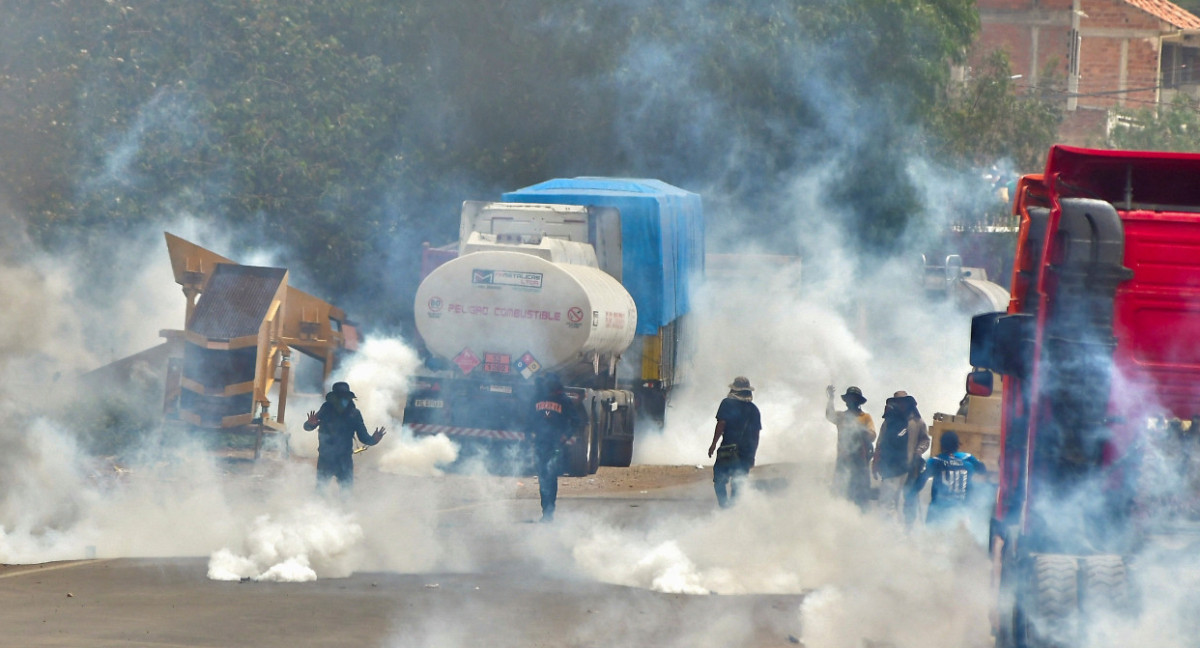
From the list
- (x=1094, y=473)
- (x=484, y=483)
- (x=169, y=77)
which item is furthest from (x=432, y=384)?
(x=1094, y=473)

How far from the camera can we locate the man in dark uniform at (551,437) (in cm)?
1295

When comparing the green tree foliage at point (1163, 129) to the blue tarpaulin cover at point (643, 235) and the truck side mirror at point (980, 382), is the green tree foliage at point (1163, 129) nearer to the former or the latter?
the blue tarpaulin cover at point (643, 235)

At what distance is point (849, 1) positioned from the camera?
24703 millimetres

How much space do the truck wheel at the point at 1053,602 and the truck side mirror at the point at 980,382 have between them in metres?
1.84

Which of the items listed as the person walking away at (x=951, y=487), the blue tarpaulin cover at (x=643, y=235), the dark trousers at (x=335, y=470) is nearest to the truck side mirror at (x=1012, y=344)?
the person walking away at (x=951, y=487)

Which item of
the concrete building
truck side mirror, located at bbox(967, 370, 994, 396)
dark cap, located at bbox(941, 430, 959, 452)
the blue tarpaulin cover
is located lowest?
dark cap, located at bbox(941, 430, 959, 452)

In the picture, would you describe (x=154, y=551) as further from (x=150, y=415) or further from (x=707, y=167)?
(x=707, y=167)

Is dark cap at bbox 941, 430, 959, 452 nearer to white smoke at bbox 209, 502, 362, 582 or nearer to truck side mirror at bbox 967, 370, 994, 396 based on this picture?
truck side mirror at bbox 967, 370, 994, 396

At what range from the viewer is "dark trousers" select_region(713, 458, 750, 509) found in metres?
13.6

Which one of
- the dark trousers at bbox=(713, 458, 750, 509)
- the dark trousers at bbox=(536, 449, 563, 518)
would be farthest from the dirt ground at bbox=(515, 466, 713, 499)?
the dark trousers at bbox=(536, 449, 563, 518)

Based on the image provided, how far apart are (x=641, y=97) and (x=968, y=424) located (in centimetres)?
1263

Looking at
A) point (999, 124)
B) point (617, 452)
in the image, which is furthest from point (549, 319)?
point (999, 124)

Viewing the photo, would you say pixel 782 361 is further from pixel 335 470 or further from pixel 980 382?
pixel 980 382

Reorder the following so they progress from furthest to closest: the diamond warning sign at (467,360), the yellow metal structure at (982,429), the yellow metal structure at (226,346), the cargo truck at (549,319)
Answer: the yellow metal structure at (226,346)
the diamond warning sign at (467,360)
the cargo truck at (549,319)
the yellow metal structure at (982,429)
